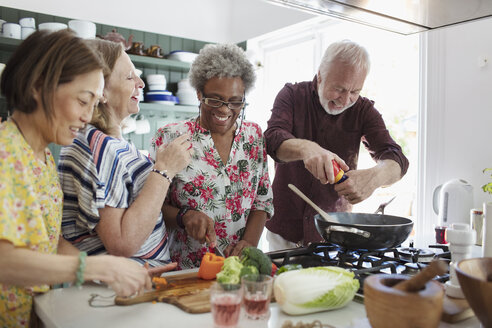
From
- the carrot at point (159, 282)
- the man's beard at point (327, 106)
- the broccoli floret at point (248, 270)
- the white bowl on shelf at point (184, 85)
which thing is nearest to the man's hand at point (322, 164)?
the man's beard at point (327, 106)

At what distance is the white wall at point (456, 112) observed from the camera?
2.38 m

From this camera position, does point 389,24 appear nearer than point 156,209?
No

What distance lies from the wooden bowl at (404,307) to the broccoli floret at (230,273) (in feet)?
1.28

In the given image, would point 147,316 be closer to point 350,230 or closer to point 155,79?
point 350,230

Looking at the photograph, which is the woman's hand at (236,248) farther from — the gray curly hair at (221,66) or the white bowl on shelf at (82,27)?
the white bowl on shelf at (82,27)

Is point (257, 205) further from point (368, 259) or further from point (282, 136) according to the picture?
point (368, 259)

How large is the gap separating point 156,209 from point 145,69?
314 cm

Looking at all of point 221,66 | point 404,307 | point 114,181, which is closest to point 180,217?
point 114,181

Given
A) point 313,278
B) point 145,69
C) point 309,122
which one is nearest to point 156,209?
point 313,278

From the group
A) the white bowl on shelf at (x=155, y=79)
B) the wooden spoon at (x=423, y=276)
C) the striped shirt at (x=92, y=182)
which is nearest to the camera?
the wooden spoon at (x=423, y=276)

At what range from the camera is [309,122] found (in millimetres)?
2188

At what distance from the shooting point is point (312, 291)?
1.08 metres

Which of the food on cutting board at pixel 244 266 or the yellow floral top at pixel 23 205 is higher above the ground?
the yellow floral top at pixel 23 205

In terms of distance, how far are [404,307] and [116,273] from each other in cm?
64
